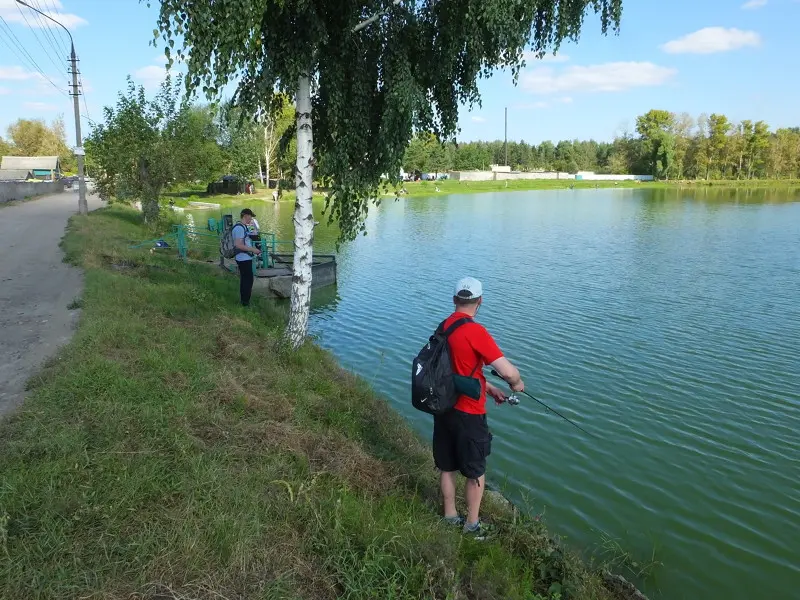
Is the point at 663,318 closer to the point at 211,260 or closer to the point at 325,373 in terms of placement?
the point at 325,373

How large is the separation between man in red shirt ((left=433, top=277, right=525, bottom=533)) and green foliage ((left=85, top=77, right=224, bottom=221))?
23296 mm

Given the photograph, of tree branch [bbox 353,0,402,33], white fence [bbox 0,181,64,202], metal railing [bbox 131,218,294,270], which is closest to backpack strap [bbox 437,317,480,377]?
tree branch [bbox 353,0,402,33]

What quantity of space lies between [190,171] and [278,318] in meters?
18.0

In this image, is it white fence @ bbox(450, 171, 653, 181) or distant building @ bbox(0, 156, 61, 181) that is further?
white fence @ bbox(450, 171, 653, 181)

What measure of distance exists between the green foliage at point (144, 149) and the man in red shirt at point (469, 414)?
23.3 meters

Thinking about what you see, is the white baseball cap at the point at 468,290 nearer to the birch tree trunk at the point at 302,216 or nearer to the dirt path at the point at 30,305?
the birch tree trunk at the point at 302,216

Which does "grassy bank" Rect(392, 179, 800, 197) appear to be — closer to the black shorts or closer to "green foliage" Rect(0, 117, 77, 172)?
"green foliage" Rect(0, 117, 77, 172)

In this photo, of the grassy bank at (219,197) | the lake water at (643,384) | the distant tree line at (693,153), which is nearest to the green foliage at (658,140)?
the distant tree line at (693,153)

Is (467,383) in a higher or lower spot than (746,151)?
lower

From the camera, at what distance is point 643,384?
9.42m

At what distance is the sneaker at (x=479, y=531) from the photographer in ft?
14.9

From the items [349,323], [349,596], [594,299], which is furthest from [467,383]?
[594,299]

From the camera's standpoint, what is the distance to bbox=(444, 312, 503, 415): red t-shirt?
419 centimetres

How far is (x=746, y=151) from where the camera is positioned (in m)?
107
